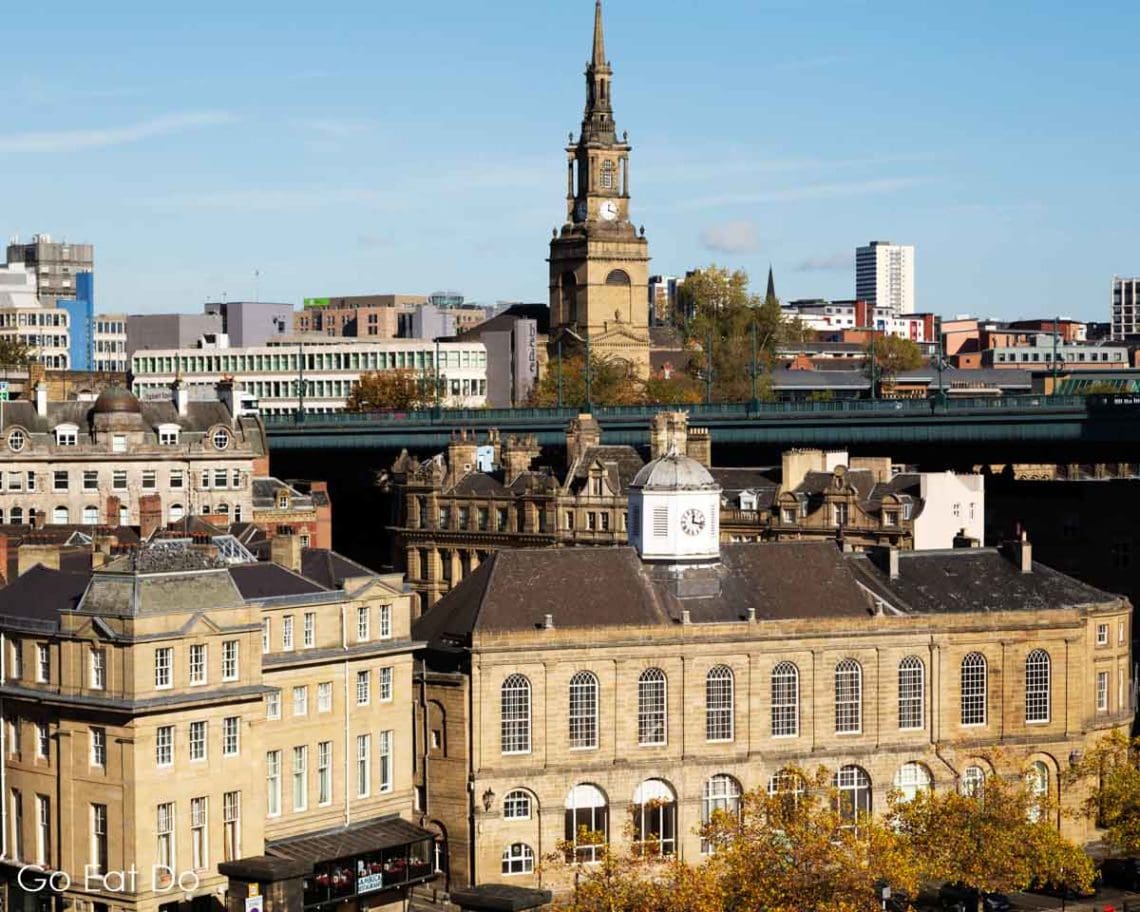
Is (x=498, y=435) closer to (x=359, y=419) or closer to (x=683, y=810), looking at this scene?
(x=359, y=419)

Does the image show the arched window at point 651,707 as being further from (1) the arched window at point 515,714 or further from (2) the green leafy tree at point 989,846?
(2) the green leafy tree at point 989,846


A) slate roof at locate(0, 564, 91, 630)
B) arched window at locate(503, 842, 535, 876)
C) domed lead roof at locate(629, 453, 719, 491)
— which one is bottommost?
arched window at locate(503, 842, 535, 876)

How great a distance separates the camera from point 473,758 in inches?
3932

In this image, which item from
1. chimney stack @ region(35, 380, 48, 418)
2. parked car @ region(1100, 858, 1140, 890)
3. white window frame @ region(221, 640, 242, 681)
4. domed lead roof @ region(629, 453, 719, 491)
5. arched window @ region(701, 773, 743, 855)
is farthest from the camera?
chimney stack @ region(35, 380, 48, 418)

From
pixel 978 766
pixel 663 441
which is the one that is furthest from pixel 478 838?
pixel 663 441

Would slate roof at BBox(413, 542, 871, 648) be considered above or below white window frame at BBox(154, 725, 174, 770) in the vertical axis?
above

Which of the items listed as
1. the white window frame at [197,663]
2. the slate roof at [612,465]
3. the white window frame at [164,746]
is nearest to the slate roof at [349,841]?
the white window frame at [164,746]

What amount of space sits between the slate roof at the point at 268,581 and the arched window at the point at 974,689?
28.4m

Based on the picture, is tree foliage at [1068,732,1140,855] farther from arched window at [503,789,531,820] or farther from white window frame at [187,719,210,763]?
white window frame at [187,719,210,763]

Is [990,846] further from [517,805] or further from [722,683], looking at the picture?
[517,805]

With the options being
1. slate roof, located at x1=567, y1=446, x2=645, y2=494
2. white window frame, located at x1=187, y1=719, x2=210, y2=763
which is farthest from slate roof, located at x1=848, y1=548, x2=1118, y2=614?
slate roof, located at x1=567, y1=446, x2=645, y2=494

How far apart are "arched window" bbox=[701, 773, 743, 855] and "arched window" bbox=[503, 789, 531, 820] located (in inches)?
289

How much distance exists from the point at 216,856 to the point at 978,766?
1374 inches

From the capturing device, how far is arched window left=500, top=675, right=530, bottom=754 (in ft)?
329
